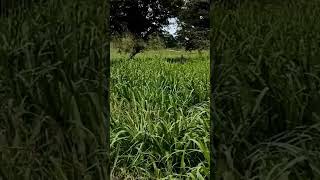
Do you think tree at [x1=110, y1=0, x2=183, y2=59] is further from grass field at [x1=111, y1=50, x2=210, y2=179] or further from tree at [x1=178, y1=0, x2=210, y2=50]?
grass field at [x1=111, y1=50, x2=210, y2=179]

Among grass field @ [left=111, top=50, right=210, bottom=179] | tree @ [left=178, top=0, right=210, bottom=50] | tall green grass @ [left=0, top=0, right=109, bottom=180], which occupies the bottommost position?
grass field @ [left=111, top=50, right=210, bottom=179]

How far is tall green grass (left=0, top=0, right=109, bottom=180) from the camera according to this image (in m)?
1.37

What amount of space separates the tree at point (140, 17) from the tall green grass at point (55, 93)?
421cm

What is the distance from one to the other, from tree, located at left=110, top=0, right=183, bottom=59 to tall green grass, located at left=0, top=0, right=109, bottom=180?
421cm

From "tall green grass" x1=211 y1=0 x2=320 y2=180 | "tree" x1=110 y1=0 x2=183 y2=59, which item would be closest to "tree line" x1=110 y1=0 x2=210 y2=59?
"tree" x1=110 y1=0 x2=183 y2=59

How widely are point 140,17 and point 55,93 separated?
540 cm

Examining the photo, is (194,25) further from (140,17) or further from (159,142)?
(159,142)

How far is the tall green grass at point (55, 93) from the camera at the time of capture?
1.37 meters

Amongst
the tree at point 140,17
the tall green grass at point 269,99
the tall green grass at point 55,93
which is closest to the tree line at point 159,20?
the tree at point 140,17

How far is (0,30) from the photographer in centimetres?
195

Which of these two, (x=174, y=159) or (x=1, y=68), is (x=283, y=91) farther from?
(x=1, y=68)

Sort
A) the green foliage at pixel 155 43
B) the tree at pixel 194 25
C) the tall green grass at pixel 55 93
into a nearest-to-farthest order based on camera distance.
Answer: the tall green grass at pixel 55 93 → the green foliage at pixel 155 43 → the tree at pixel 194 25

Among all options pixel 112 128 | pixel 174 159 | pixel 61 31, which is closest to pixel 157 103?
pixel 112 128

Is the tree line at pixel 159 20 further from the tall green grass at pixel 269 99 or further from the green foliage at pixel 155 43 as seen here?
the tall green grass at pixel 269 99
